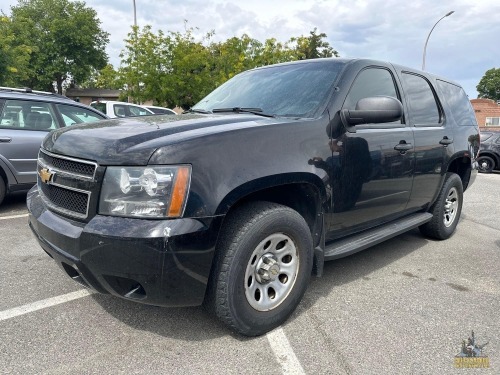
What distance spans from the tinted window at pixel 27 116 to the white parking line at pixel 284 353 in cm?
480

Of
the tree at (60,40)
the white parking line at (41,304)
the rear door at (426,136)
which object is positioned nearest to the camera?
the white parking line at (41,304)

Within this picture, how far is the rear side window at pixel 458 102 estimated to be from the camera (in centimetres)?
450

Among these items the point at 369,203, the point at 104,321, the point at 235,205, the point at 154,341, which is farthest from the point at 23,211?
the point at 369,203

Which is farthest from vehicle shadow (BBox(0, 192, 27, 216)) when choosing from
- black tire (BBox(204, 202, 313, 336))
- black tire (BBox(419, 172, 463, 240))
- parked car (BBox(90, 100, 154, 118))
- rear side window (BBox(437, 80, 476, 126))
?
parked car (BBox(90, 100, 154, 118))

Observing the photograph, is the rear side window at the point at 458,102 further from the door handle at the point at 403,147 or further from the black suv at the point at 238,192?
the door handle at the point at 403,147

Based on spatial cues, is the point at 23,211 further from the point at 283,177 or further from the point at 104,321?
the point at 283,177

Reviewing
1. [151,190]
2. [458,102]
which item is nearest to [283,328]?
[151,190]

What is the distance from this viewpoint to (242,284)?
2.29 meters

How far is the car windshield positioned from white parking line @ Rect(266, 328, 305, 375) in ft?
5.05

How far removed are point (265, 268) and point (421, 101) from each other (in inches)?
105

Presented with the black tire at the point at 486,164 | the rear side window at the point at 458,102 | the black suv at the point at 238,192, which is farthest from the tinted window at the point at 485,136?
the black suv at the point at 238,192

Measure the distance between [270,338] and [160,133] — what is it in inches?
57.9

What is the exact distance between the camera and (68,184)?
2.28 meters

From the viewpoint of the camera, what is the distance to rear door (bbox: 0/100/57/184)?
17.3 ft
